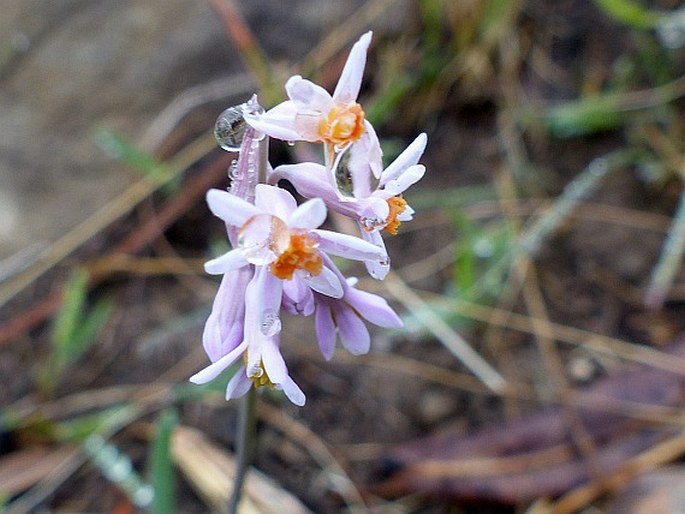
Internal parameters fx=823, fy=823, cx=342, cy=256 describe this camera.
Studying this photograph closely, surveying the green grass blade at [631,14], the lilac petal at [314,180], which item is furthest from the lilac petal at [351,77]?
the green grass blade at [631,14]

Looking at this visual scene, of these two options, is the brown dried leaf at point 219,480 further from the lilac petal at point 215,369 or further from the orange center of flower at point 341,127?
the orange center of flower at point 341,127

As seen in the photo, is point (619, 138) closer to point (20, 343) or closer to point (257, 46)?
point (257, 46)

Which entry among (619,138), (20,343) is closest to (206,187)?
(20,343)

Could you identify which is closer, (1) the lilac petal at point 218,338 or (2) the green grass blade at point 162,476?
(1) the lilac petal at point 218,338

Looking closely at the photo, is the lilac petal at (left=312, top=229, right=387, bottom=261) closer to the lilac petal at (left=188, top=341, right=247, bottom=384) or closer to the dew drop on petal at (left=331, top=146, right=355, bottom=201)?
the dew drop on petal at (left=331, top=146, right=355, bottom=201)

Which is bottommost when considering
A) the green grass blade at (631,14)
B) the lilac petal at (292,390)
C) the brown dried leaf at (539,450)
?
the brown dried leaf at (539,450)

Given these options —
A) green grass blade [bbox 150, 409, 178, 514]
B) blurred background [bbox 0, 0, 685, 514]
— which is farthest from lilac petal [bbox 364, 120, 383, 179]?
blurred background [bbox 0, 0, 685, 514]

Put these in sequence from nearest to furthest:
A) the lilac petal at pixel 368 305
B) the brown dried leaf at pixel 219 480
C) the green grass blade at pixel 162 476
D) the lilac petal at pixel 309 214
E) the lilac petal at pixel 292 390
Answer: the lilac petal at pixel 309 214 → the lilac petal at pixel 292 390 → the lilac petal at pixel 368 305 → the green grass blade at pixel 162 476 → the brown dried leaf at pixel 219 480
